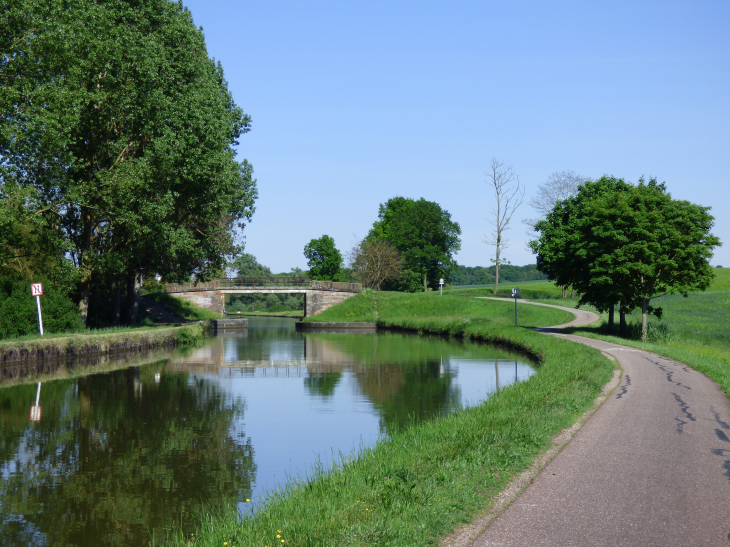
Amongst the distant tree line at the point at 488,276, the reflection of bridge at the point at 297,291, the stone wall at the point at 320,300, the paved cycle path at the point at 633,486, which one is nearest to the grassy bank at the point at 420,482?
the paved cycle path at the point at 633,486

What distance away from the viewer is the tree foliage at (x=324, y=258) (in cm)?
10275

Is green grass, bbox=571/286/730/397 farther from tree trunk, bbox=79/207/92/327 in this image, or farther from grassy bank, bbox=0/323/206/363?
tree trunk, bbox=79/207/92/327

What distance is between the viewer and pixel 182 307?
65.4 m

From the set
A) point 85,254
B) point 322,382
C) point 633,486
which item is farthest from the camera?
Answer: point 85,254

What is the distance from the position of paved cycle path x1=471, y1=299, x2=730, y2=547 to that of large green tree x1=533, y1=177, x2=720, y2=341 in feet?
73.8

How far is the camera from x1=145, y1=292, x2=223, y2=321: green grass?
→ 63875mm

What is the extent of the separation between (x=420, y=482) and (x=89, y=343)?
2582cm

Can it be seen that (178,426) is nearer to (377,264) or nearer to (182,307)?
(182,307)

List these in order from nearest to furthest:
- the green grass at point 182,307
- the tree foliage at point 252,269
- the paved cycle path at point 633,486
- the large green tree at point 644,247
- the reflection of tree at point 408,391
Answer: the paved cycle path at point 633,486 → the reflection of tree at point 408,391 → the large green tree at point 644,247 → the green grass at point 182,307 → the tree foliage at point 252,269

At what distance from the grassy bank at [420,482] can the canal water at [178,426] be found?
1414 millimetres

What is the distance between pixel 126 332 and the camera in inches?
1303

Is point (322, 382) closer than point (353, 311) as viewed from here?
Yes

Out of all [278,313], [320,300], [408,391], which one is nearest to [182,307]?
[320,300]

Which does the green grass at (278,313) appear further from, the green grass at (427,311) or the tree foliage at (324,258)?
the green grass at (427,311)
